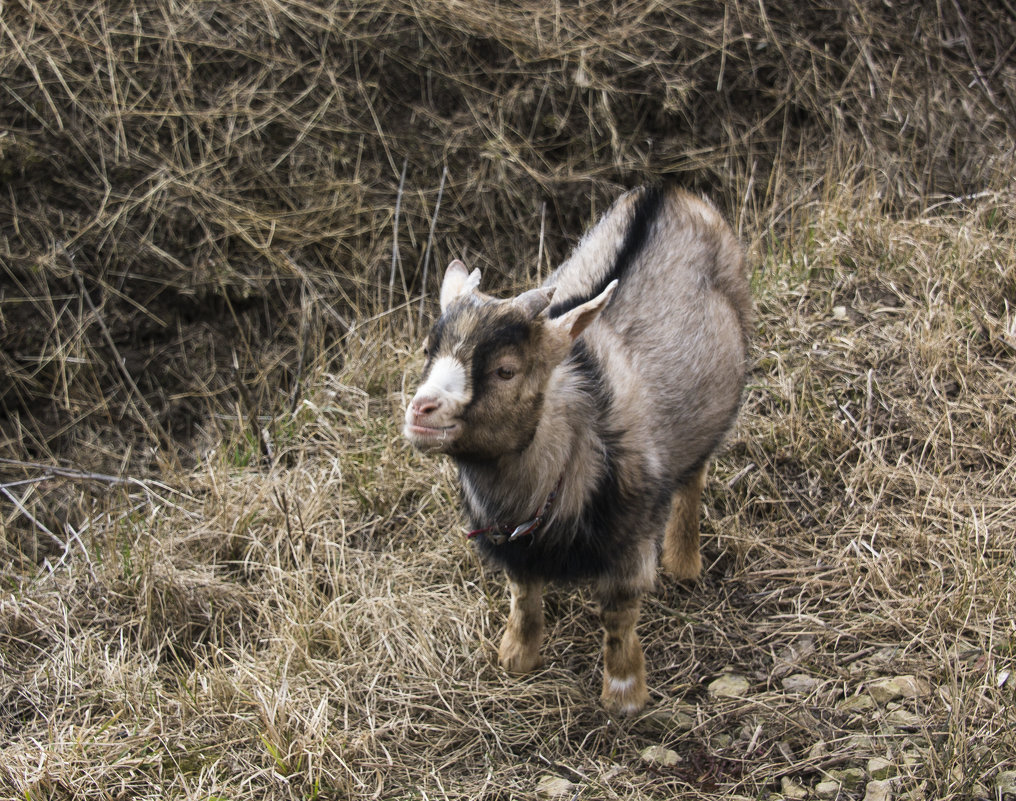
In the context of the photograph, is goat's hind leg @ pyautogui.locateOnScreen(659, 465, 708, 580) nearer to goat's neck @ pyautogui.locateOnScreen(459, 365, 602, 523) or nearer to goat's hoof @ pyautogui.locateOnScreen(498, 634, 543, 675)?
goat's hoof @ pyautogui.locateOnScreen(498, 634, 543, 675)

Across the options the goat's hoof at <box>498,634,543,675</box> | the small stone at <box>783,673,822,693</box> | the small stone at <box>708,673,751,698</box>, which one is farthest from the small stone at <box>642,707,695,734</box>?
the goat's hoof at <box>498,634,543,675</box>

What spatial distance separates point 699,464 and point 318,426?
1.94 meters

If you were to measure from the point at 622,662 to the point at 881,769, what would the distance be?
914 mm

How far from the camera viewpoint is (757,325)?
517 cm

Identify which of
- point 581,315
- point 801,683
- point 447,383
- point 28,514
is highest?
point 581,315

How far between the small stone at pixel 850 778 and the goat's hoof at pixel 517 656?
1.12m

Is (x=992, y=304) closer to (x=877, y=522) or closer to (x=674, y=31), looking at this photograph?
(x=877, y=522)

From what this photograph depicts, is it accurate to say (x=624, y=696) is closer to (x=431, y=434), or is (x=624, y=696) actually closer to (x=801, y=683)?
(x=801, y=683)

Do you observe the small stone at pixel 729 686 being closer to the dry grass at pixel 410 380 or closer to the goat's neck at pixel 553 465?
the dry grass at pixel 410 380

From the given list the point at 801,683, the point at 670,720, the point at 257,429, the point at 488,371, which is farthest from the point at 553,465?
the point at 257,429

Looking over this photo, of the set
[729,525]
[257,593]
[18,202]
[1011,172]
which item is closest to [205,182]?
[18,202]

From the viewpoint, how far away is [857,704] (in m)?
3.52

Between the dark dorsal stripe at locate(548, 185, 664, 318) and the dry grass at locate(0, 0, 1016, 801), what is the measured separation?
1.16 meters

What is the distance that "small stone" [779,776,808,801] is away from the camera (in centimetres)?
322
